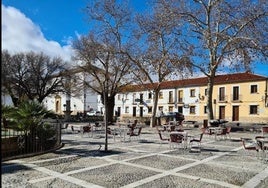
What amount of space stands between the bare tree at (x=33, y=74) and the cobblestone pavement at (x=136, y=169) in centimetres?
3183

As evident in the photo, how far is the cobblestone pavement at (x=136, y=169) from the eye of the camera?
7203mm

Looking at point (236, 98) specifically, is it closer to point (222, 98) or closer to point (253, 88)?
point (222, 98)

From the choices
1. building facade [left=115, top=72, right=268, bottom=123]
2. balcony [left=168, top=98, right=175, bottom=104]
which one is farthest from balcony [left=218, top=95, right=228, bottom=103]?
balcony [left=168, top=98, right=175, bottom=104]

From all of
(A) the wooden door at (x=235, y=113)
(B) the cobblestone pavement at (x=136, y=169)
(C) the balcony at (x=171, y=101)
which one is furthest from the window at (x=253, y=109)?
(B) the cobblestone pavement at (x=136, y=169)

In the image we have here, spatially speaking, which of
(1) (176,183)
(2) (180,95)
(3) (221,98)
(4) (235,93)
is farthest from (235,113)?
(1) (176,183)

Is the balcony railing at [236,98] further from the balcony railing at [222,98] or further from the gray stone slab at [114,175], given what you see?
the gray stone slab at [114,175]

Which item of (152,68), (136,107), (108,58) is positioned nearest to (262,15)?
(152,68)

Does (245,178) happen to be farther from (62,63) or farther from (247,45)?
(62,63)

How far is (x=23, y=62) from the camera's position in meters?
42.2

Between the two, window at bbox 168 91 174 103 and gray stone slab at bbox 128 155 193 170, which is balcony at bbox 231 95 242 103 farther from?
gray stone slab at bbox 128 155 193 170

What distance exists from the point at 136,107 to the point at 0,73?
60.8m

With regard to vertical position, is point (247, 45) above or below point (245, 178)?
above

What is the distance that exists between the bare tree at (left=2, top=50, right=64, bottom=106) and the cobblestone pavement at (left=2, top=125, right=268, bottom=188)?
31827mm

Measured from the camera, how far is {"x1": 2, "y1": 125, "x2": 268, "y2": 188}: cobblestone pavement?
7.20 metres
